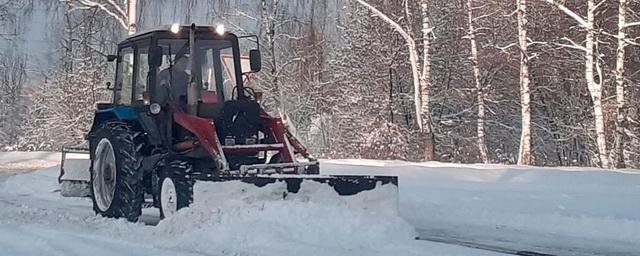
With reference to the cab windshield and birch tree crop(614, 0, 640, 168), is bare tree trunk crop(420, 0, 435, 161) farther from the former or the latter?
the cab windshield

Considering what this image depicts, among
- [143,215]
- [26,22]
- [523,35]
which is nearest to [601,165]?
[523,35]

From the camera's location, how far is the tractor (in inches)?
381

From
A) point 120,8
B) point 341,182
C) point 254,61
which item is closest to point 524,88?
point 120,8

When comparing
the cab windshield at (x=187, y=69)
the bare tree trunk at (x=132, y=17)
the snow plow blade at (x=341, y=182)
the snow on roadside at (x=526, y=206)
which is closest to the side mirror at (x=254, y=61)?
the cab windshield at (x=187, y=69)

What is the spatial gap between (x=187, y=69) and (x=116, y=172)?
4.93ft

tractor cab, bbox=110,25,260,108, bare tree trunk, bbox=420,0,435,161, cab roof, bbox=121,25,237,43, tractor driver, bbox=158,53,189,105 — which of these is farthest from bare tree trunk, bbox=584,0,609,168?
tractor driver, bbox=158,53,189,105

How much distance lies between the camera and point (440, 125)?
1194 inches

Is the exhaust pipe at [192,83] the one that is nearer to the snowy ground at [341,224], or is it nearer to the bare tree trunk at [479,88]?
the snowy ground at [341,224]

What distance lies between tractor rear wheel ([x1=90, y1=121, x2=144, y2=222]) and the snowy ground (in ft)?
0.96

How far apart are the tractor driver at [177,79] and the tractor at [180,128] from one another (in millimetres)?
12

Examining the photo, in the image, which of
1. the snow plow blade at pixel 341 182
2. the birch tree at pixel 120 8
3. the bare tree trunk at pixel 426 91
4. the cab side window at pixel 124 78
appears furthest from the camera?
the bare tree trunk at pixel 426 91

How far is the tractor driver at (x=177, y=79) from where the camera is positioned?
405 inches

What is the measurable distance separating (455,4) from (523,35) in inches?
311

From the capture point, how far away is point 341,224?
8.15 metres
